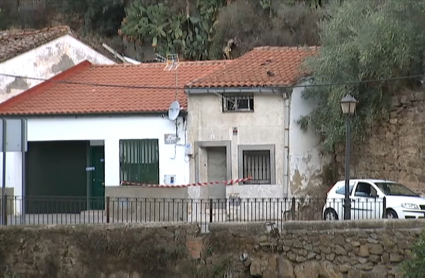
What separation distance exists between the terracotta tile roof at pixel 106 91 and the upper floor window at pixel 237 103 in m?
1.33

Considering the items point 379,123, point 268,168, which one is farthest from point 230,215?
point 379,123

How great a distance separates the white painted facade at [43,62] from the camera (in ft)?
88.2

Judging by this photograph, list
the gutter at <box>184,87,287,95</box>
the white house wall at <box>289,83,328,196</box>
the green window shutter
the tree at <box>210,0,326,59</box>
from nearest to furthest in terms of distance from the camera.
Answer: the gutter at <box>184,87,287,95</box> → the white house wall at <box>289,83,328,196</box> → the green window shutter → the tree at <box>210,0,326,59</box>

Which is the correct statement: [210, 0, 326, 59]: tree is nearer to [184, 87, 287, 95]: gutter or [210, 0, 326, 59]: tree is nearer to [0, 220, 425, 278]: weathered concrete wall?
[184, 87, 287, 95]: gutter

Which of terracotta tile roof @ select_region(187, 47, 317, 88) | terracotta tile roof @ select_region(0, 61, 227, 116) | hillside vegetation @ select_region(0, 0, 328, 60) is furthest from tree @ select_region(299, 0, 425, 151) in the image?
hillside vegetation @ select_region(0, 0, 328, 60)

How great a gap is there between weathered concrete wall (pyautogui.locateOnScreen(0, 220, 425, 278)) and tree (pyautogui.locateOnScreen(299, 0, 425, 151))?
20.4ft

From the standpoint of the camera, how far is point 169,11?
140ft

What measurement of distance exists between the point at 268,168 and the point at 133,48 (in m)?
20.4

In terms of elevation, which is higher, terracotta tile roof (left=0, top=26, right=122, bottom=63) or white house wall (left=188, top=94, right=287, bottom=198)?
terracotta tile roof (left=0, top=26, right=122, bottom=63)

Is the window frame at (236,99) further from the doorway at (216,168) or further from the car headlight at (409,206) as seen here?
the car headlight at (409,206)

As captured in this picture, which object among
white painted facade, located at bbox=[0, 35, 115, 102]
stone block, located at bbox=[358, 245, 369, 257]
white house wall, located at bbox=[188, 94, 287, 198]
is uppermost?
white painted facade, located at bbox=[0, 35, 115, 102]

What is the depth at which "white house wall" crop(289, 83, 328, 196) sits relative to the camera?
2520 cm

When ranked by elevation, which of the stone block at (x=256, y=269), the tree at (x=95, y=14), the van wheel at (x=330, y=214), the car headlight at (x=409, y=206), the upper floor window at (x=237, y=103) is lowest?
the stone block at (x=256, y=269)

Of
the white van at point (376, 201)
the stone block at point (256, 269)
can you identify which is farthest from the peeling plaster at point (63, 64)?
the stone block at point (256, 269)
